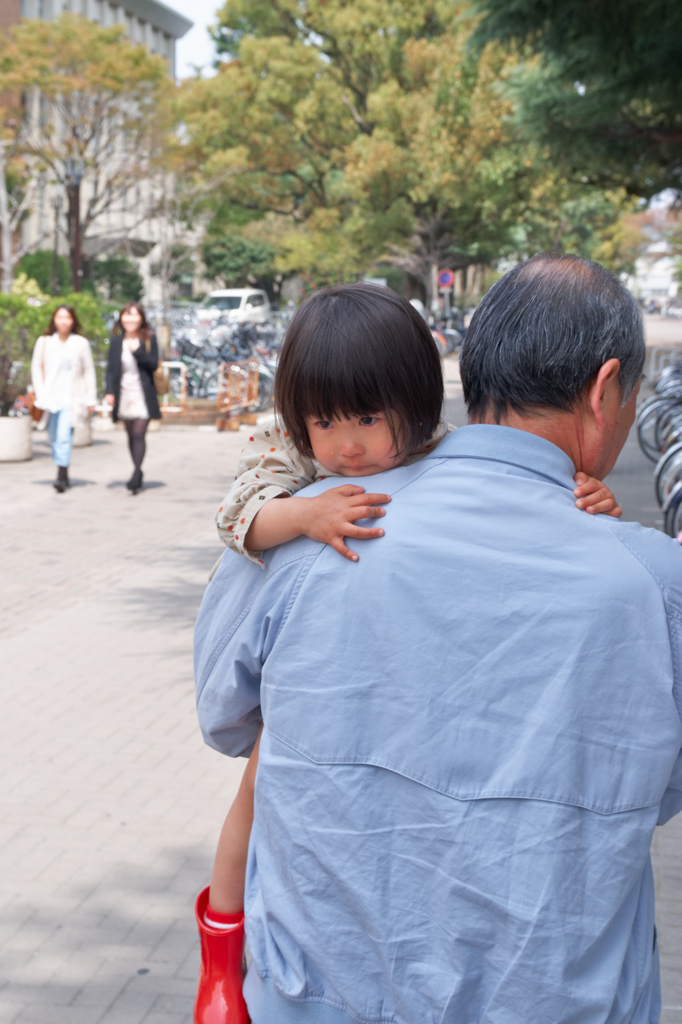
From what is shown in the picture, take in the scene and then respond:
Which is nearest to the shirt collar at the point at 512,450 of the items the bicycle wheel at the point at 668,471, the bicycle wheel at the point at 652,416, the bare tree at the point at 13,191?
the bicycle wheel at the point at 668,471

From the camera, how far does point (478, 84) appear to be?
2716cm

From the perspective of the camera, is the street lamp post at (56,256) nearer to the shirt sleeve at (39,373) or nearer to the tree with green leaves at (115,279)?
the shirt sleeve at (39,373)

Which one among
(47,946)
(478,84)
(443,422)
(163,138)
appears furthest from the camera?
(163,138)

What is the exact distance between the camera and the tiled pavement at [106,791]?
3.22m

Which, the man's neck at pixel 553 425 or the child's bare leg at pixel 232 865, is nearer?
the man's neck at pixel 553 425

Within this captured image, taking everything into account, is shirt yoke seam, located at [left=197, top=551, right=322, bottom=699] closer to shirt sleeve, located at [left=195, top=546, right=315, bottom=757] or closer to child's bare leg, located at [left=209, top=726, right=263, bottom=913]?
shirt sleeve, located at [left=195, top=546, right=315, bottom=757]

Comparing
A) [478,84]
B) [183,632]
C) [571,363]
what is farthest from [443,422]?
[478,84]

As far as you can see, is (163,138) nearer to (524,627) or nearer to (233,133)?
(233,133)

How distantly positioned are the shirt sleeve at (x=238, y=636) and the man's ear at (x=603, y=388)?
38 cm

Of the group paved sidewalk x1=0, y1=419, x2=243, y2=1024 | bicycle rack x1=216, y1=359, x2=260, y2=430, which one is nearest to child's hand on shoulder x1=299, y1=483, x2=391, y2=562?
paved sidewalk x1=0, y1=419, x2=243, y2=1024

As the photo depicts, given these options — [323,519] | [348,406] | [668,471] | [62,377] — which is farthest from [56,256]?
[323,519]

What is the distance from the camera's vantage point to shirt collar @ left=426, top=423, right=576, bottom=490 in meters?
1.33

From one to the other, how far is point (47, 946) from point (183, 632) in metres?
3.32

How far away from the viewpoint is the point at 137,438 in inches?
444
